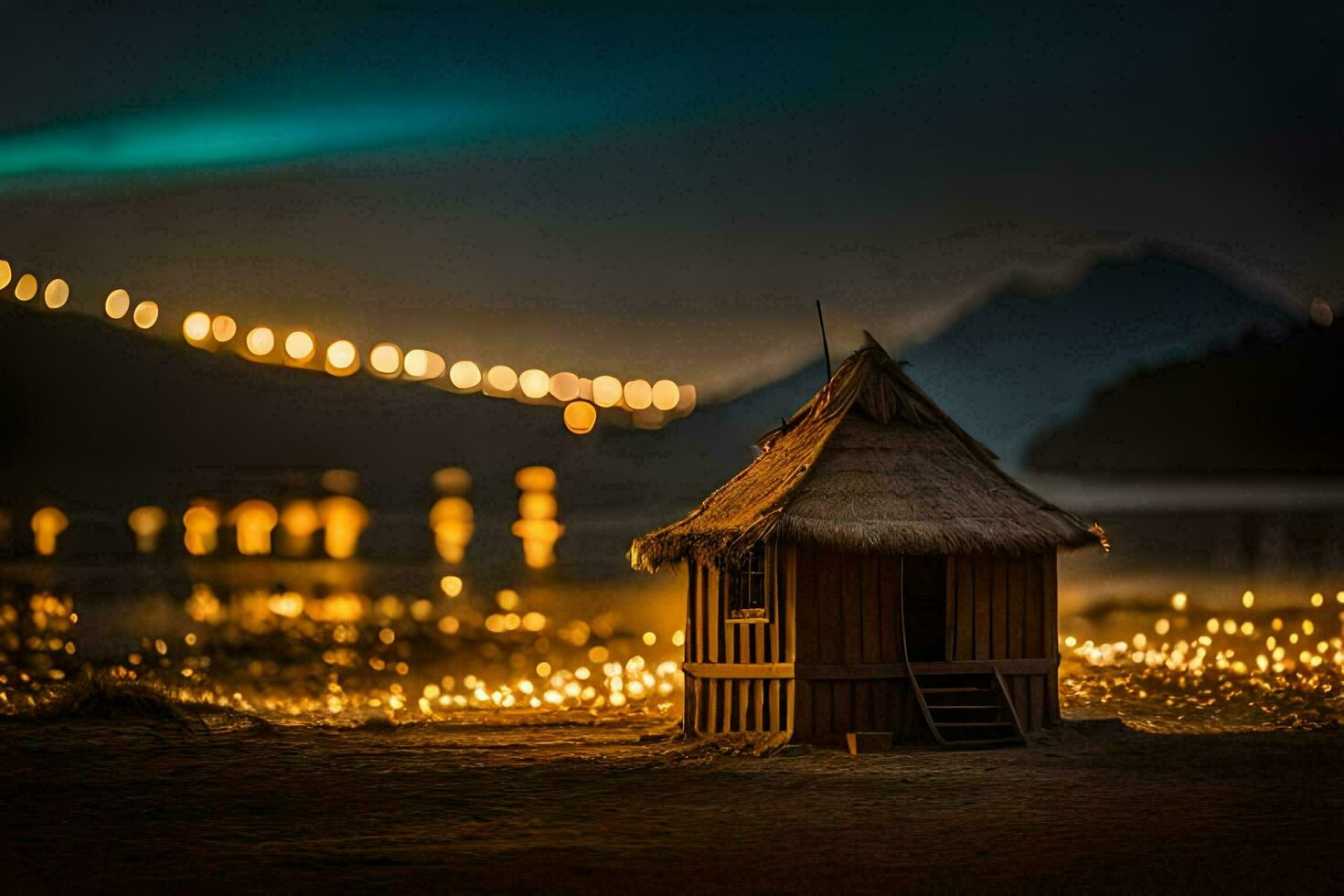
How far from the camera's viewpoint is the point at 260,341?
43.1 metres

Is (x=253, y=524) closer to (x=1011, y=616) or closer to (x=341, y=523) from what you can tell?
(x=341, y=523)

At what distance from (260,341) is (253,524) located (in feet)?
243

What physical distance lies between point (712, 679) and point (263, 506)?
379 ft

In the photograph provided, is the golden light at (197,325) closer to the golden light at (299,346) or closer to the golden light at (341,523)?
the golden light at (299,346)

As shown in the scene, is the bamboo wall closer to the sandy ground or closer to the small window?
the small window

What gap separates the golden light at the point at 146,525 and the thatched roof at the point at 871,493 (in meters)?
75.2

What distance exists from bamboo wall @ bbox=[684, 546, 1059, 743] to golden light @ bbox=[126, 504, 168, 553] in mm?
75957

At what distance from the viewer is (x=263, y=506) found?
128625 millimetres

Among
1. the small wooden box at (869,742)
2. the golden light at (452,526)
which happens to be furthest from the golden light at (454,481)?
the small wooden box at (869,742)

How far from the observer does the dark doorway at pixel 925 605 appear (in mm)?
18094

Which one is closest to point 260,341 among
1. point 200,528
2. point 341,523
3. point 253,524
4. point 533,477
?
point 200,528

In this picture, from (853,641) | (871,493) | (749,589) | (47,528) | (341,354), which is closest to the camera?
(853,641)

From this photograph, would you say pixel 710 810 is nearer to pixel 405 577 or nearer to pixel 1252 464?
pixel 405 577

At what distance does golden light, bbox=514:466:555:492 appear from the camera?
15112 cm
